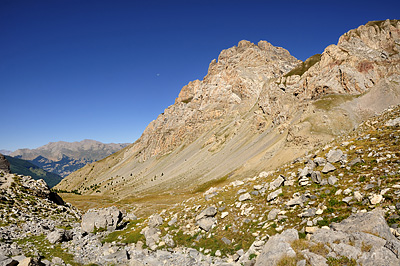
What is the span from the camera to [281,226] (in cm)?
1500

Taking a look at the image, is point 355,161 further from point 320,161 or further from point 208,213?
point 208,213

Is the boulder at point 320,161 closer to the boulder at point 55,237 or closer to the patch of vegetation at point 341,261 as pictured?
the patch of vegetation at point 341,261

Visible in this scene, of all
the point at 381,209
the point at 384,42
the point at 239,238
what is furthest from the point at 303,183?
the point at 384,42

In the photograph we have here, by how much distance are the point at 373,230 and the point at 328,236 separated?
2037 mm

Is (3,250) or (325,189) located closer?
(325,189)

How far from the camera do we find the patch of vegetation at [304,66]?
6117 inches

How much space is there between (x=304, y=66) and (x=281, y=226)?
182 m

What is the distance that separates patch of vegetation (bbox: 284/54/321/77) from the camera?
155 meters

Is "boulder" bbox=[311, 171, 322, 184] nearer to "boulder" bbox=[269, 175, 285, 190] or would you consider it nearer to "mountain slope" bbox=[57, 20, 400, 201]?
"boulder" bbox=[269, 175, 285, 190]

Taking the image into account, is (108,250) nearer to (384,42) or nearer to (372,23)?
(384,42)

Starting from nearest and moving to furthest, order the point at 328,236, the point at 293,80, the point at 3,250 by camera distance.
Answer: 1. the point at 328,236
2. the point at 3,250
3. the point at 293,80

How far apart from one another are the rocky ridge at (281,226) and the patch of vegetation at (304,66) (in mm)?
146163

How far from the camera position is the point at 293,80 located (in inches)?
5650

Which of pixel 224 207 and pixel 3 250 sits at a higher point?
pixel 3 250
